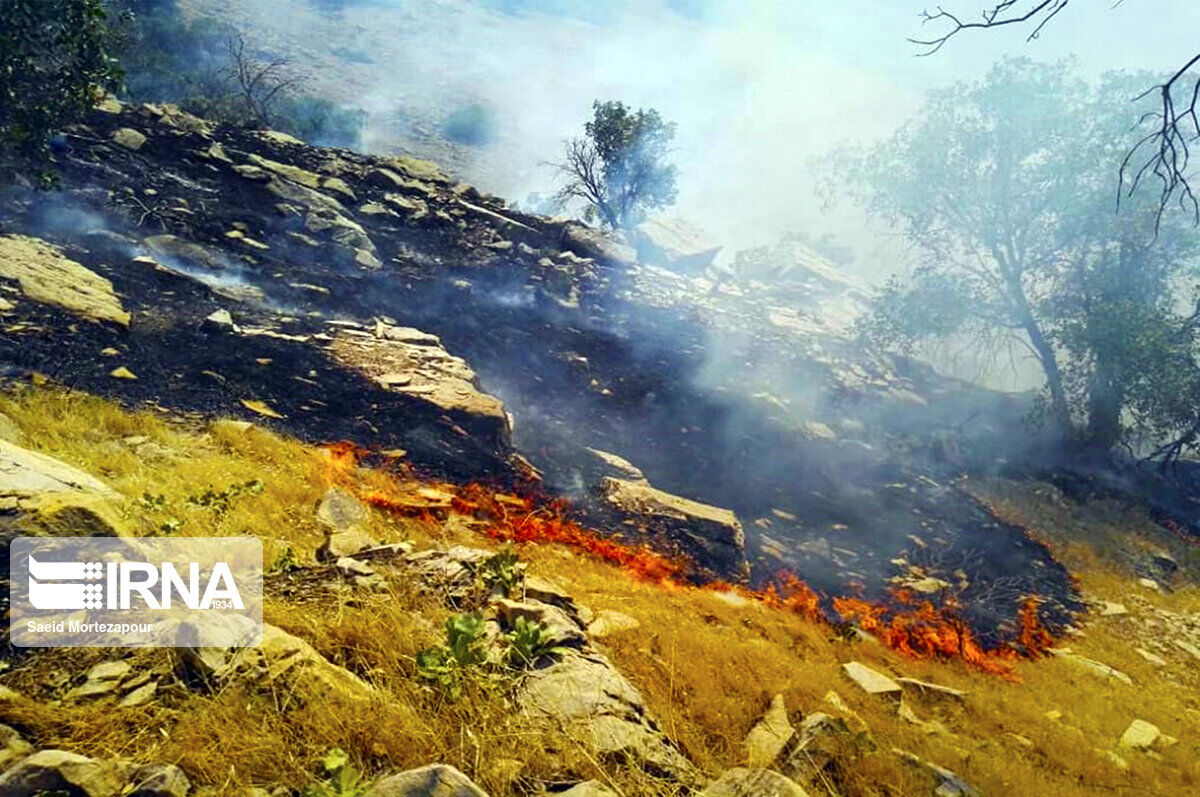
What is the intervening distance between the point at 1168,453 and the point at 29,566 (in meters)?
17.5

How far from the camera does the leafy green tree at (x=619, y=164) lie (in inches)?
929

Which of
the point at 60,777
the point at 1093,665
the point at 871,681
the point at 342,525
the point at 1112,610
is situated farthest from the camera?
the point at 1112,610

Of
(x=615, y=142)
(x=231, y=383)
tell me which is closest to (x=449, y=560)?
(x=231, y=383)

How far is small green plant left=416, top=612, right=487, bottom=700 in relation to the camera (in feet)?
8.30

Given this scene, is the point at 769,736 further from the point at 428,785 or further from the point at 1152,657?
the point at 1152,657

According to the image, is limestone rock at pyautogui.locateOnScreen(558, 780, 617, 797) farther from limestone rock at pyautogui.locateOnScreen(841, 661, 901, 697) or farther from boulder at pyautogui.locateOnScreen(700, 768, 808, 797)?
limestone rock at pyautogui.locateOnScreen(841, 661, 901, 697)

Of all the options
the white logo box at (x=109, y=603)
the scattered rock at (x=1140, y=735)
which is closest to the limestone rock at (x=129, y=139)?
the white logo box at (x=109, y=603)

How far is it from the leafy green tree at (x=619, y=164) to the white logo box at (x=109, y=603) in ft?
76.4

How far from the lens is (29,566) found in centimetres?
247

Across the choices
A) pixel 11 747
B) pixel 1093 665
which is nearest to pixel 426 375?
pixel 11 747

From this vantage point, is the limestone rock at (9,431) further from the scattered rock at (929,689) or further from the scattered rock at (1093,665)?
the scattered rock at (1093,665)

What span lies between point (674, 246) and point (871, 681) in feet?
115

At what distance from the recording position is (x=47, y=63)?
9039mm

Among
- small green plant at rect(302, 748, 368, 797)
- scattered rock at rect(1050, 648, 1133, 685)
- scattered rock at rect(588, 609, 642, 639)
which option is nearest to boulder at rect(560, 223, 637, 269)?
scattered rock at rect(1050, 648, 1133, 685)
